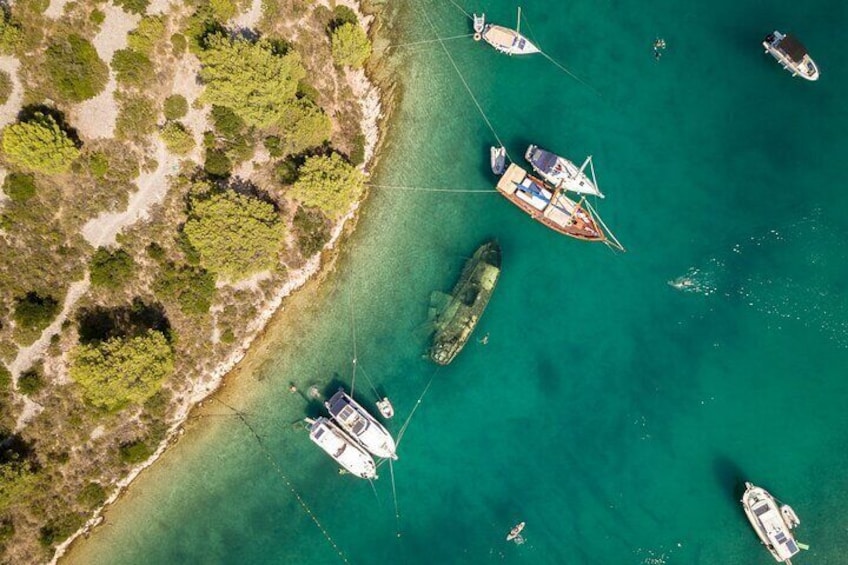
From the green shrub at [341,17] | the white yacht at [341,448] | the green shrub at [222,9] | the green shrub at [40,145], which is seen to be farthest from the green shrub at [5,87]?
the white yacht at [341,448]

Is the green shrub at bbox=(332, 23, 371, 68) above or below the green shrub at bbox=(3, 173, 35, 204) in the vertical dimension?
above

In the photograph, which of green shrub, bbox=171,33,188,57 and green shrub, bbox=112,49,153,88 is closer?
green shrub, bbox=112,49,153,88

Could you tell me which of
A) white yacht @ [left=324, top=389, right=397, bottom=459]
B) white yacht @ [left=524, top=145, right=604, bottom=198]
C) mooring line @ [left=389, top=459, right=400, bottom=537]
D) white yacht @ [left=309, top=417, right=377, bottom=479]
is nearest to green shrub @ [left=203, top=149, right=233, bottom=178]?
white yacht @ [left=324, top=389, right=397, bottom=459]

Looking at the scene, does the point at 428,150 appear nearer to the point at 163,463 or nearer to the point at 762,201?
the point at 762,201

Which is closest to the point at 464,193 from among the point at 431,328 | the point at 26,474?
the point at 431,328

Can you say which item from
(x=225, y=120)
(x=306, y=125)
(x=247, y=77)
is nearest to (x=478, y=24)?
(x=306, y=125)

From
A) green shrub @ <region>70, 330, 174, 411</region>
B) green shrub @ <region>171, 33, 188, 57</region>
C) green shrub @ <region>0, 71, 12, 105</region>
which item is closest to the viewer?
green shrub @ <region>70, 330, 174, 411</region>

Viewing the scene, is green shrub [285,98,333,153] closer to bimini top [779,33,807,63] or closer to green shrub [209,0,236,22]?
Answer: green shrub [209,0,236,22]
